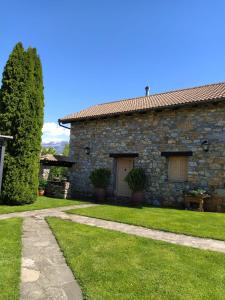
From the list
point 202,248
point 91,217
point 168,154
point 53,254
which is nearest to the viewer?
point 53,254

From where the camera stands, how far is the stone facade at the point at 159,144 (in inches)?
416

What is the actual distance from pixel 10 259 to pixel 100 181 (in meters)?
8.85

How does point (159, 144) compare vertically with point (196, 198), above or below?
above

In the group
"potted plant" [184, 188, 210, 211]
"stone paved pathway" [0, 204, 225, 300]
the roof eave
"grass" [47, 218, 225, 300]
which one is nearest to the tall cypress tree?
"stone paved pathway" [0, 204, 225, 300]

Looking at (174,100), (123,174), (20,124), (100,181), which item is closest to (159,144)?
(174,100)

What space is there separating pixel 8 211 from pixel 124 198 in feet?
19.3

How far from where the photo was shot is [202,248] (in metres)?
5.10

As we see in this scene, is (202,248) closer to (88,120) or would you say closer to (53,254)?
(53,254)

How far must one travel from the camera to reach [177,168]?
11.4 meters

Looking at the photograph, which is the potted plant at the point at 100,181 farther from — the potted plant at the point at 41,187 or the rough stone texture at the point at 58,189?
the potted plant at the point at 41,187

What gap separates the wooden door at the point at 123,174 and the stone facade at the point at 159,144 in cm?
34

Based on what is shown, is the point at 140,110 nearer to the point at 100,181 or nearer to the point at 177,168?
the point at 177,168

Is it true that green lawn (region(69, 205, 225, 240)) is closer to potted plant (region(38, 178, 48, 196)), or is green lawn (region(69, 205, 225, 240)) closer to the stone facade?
the stone facade

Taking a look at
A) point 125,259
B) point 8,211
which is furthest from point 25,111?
point 125,259
